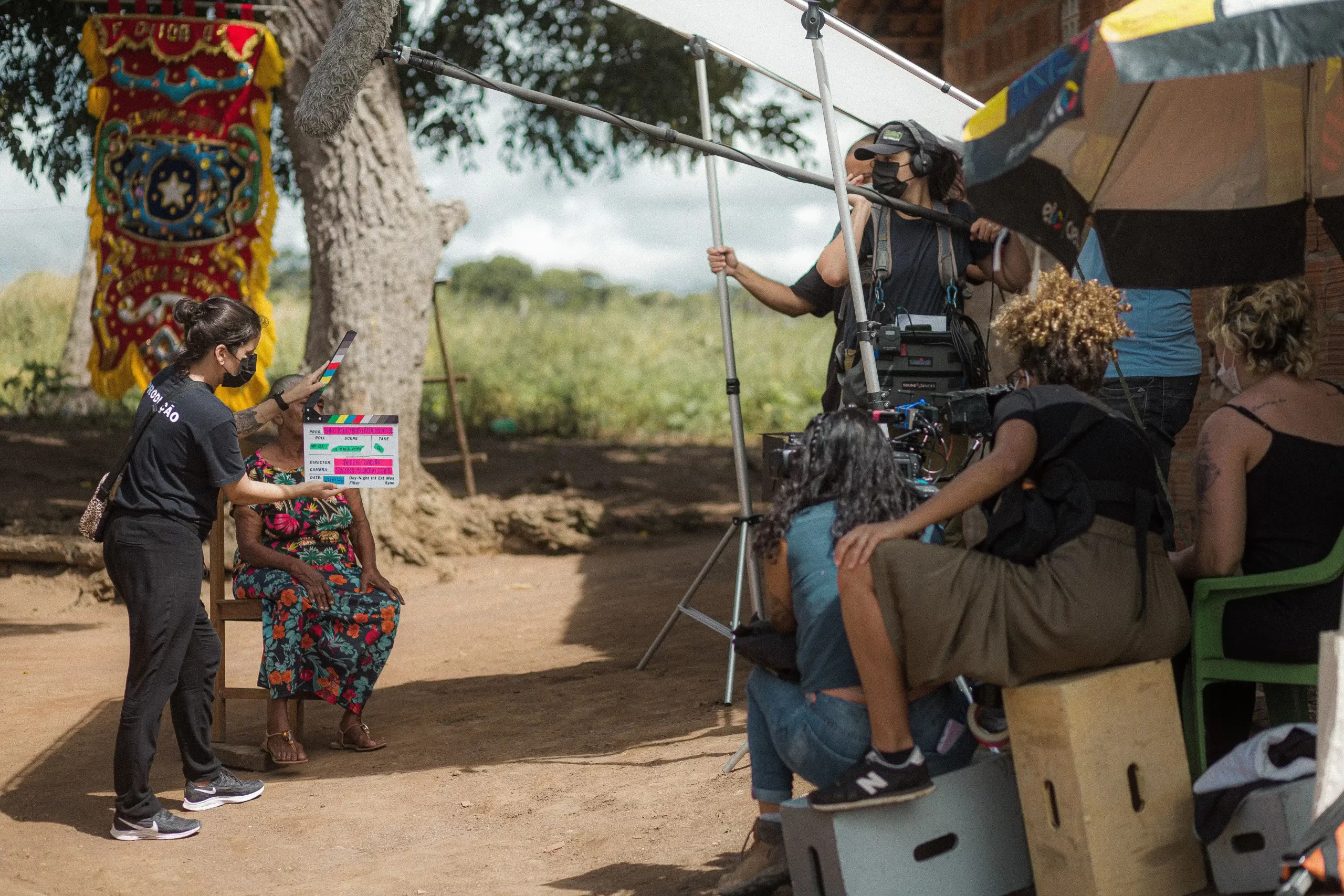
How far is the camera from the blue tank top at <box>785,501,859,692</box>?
3.29 m

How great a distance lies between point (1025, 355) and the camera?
139 inches

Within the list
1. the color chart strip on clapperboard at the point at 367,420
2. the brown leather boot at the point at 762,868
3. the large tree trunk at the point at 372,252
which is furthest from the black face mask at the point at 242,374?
the large tree trunk at the point at 372,252

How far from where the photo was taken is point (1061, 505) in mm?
3334

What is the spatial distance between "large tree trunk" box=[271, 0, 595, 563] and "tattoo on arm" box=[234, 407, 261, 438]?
441cm

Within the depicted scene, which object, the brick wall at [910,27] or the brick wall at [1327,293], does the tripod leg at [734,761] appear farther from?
the brick wall at [910,27]

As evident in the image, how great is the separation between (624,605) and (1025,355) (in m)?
5.16

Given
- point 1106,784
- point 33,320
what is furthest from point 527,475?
point 1106,784

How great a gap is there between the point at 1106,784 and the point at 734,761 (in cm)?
176

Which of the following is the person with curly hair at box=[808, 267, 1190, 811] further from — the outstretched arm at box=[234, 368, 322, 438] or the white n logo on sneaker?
the outstretched arm at box=[234, 368, 322, 438]

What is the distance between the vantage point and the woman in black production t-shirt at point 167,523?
4.40 meters

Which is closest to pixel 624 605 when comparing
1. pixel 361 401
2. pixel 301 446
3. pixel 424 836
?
pixel 361 401

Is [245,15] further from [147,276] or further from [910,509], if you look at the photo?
[910,509]

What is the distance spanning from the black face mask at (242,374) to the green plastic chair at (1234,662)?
124 inches

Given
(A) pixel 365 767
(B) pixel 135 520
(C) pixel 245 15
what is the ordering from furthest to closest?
(C) pixel 245 15
(A) pixel 365 767
(B) pixel 135 520
